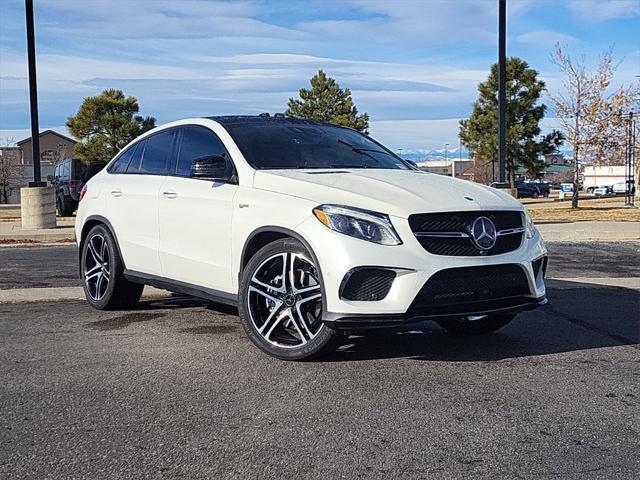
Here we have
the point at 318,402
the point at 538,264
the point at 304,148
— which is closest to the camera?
the point at 318,402

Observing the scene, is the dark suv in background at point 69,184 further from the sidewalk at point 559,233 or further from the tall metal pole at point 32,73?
the tall metal pole at point 32,73

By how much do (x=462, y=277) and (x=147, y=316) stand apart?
3.20 metres

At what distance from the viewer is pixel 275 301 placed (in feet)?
16.9

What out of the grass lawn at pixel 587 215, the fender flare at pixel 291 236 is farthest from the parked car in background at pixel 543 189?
the fender flare at pixel 291 236

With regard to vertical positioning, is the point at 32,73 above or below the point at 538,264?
above

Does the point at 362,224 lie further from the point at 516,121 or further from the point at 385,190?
the point at 516,121

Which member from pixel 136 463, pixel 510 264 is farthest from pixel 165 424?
pixel 510 264

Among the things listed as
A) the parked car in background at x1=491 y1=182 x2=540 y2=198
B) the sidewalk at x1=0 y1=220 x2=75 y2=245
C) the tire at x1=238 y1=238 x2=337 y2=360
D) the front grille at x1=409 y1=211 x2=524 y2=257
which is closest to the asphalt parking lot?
the tire at x1=238 y1=238 x2=337 y2=360

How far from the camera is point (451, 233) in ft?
15.9

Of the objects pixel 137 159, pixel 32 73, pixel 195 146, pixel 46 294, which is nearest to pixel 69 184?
pixel 32 73

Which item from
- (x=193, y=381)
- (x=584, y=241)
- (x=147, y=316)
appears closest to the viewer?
(x=193, y=381)

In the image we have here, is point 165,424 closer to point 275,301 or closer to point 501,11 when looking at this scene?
point 275,301

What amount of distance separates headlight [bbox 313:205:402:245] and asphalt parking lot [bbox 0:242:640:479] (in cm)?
85

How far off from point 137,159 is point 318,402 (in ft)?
11.9
